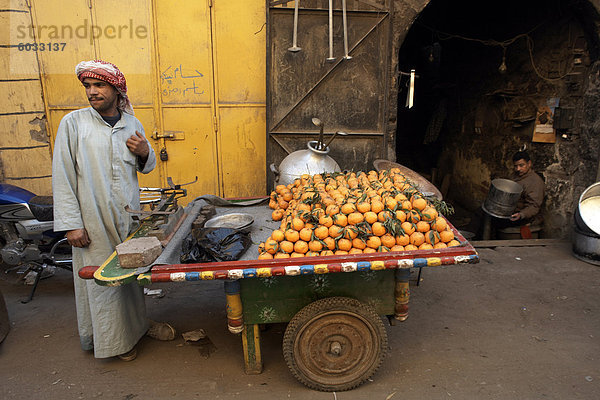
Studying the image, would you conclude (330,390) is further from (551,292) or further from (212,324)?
(551,292)

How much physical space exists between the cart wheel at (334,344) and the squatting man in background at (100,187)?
51.0 inches

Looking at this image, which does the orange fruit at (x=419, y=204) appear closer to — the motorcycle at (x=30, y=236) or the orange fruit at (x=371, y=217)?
the orange fruit at (x=371, y=217)

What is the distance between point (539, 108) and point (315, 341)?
5442 mm

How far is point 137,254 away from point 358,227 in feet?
4.31

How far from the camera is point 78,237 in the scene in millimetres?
2637

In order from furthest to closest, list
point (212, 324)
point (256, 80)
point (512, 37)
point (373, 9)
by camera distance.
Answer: point (512, 37)
point (256, 80)
point (373, 9)
point (212, 324)

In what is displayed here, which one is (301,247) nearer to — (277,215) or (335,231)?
(335,231)

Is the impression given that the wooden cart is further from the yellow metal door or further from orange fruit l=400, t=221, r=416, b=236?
the yellow metal door

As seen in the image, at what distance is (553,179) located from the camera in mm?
5750

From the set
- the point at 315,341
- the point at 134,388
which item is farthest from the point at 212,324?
the point at 315,341

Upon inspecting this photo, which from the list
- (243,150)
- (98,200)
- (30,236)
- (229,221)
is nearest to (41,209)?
(30,236)

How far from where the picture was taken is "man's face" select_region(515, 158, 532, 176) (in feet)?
17.6

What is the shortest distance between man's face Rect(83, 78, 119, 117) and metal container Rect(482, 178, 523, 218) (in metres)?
4.74

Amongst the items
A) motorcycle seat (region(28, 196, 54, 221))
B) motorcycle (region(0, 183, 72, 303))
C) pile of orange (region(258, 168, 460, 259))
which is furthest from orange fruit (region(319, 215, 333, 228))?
motorcycle seat (region(28, 196, 54, 221))
